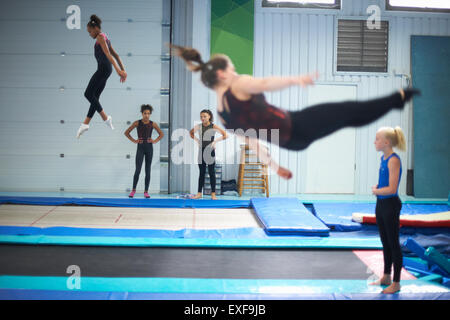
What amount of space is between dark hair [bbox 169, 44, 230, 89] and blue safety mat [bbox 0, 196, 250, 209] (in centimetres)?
360

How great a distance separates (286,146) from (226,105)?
40 cm

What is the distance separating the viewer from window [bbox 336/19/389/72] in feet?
14.9

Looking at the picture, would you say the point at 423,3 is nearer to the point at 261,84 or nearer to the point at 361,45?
the point at 361,45

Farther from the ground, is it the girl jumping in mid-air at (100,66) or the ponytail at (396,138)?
the girl jumping in mid-air at (100,66)

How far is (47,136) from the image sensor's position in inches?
256

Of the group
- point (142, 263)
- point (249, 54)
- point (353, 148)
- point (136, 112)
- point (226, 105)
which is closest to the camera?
point (226, 105)

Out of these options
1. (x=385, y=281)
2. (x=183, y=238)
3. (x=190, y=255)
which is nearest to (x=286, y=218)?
(x=183, y=238)

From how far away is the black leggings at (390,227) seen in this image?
9.16 feet

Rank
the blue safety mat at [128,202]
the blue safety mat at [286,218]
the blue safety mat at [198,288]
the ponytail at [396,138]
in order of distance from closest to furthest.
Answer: the ponytail at [396,138] < the blue safety mat at [198,288] < the blue safety mat at [286,218] < the blue safety mat at [128,202]

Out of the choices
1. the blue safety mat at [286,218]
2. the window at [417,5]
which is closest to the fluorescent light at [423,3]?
the window at [417,5]

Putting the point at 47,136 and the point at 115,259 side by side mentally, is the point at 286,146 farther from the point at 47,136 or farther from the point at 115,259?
the point at 47,136

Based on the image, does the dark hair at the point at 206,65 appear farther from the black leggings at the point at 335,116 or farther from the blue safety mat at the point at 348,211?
the blue safety mat at the point at 348,211

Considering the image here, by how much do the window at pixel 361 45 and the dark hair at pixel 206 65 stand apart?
2301 mm
